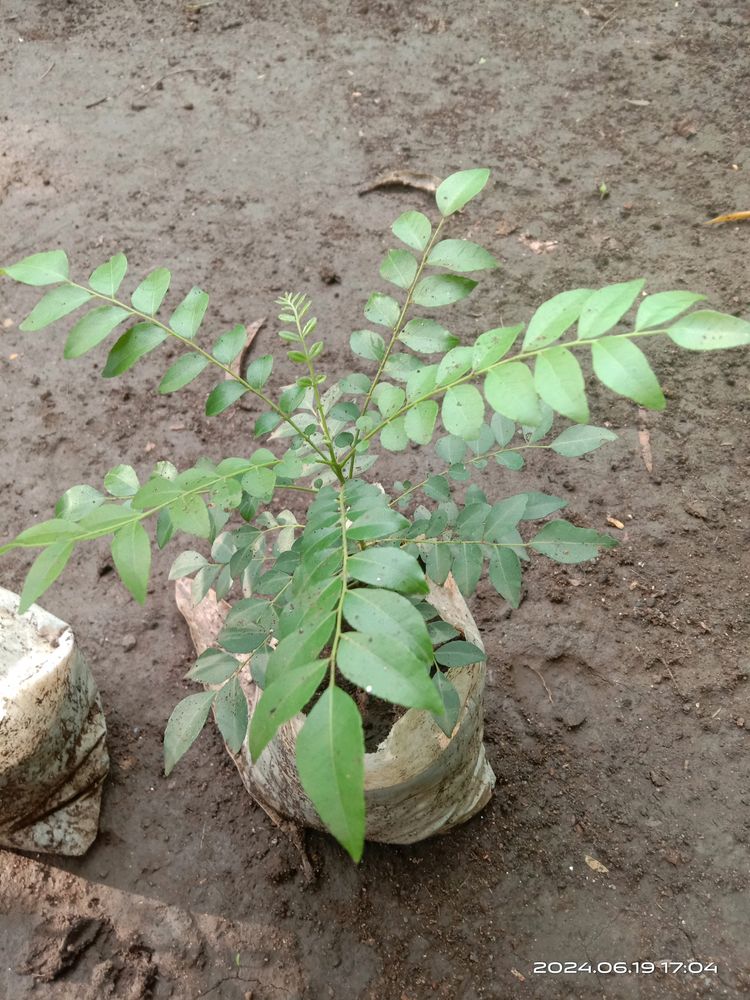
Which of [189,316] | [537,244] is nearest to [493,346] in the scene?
[189,316]

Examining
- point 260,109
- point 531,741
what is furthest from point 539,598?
point 260,109

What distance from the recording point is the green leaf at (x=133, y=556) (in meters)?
0.93

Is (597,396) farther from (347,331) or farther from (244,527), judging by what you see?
(244,527)

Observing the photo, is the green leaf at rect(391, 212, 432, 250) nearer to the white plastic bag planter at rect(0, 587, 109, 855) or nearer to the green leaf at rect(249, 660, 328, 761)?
the green leaf at rect(249, 660, 328, 761)

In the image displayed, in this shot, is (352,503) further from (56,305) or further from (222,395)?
(56,305)

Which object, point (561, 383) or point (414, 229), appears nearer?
point (561, 383)

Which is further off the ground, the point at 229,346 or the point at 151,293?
the point at 151,293

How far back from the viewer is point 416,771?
151 cm

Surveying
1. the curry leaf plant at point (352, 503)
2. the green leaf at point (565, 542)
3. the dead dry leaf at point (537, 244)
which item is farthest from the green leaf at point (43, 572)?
the dead dry leaf at point (537, 244)

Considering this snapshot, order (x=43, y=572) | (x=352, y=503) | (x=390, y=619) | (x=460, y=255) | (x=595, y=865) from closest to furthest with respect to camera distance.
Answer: (x=390, y=619), (x=43, y=572), (x=352, y=503), (x=460, y=255), (x=595, y=865)

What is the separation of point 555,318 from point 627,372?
0.43 feet

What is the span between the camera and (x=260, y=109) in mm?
3635

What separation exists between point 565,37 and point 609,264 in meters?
1.54
